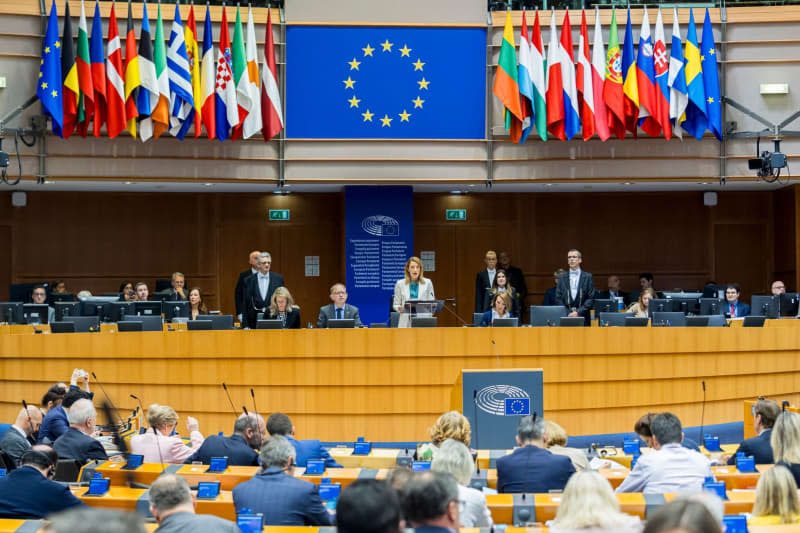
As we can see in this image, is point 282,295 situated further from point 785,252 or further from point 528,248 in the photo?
point 785,252

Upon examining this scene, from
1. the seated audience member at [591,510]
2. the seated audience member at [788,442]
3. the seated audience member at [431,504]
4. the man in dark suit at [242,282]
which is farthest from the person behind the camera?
the man in dark suit at [242,282]

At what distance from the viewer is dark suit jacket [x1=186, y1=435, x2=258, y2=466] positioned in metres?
6.41

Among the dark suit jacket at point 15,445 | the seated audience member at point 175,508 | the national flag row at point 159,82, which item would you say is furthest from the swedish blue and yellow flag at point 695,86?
the seated audience member at point 175,508

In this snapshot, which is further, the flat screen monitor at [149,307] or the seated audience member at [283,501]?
the flat screen monitor at [149,307]

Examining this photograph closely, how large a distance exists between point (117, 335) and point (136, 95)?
12.9ft

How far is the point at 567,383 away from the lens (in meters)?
10.1

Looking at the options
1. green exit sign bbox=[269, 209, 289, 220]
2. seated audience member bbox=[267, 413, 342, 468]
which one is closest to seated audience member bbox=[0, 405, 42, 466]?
seated audience member bbox=[267, 413, 342, 468]

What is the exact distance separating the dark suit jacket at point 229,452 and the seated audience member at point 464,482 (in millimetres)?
1904

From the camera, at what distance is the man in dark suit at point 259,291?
11.1 m

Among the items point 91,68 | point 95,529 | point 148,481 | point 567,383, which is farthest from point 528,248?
point 95,529

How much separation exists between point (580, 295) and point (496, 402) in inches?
104

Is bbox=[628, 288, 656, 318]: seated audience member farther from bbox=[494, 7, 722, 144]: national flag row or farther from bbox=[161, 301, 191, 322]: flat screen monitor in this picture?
bbox=[161, 301, 191, 322]: flat screen monitor

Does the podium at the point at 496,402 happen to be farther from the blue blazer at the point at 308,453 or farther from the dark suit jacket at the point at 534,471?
the dark suit jacket at the point at 534,471

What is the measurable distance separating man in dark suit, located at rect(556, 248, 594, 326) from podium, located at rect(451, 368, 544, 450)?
7.15ft
